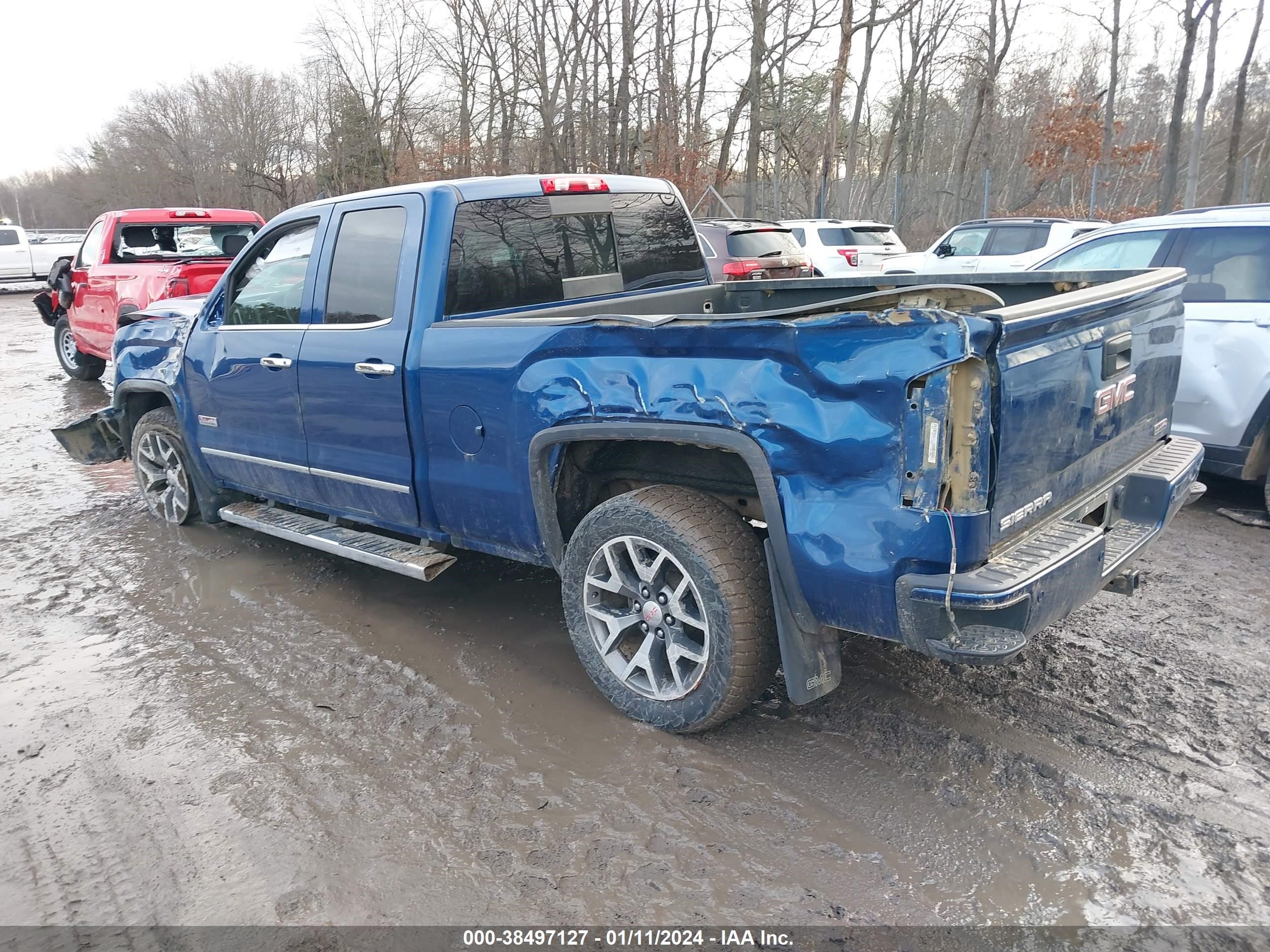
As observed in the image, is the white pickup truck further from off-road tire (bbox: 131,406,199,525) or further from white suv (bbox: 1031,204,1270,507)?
white suv (bbox: 1031,204,1270,507)

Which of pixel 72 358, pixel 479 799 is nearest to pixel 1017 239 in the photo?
pixel 479 799

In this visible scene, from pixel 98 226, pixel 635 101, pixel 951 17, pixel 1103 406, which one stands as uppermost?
pixel 951 17

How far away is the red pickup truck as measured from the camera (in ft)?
30.8

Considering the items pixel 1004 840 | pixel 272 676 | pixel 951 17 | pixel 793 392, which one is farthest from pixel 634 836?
pixel 951 17

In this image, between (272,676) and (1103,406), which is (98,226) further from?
(1103,406)

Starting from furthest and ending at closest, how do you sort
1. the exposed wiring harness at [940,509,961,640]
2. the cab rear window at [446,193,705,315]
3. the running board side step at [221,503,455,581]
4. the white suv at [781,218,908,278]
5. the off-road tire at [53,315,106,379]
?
the white suv at [781,218,908,278] < the off-road tire at [53,315,106,379] < the running board side step at [221,503,455,581] < the cab rear window at [446,193,705,315] < the exposed wiring harness at [940,509,961,640]

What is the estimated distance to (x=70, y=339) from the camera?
12086mm

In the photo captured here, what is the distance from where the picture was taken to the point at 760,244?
507 inches

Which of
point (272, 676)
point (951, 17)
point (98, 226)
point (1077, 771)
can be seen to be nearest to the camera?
point (1077, 771)

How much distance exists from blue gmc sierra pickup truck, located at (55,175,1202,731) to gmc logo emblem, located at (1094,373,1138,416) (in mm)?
34

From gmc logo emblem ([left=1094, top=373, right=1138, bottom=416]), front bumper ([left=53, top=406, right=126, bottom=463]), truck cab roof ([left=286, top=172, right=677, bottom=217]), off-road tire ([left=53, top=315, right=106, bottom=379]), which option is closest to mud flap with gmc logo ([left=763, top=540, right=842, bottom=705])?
gmc logo emblem ([left=1094, top=373, right=1138, bottom=416])

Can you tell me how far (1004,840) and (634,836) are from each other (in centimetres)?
109

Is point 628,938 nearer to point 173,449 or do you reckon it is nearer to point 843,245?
point 173,449

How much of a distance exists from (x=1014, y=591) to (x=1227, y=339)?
4.14m
